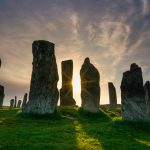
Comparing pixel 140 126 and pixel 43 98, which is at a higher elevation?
pixel 43 98

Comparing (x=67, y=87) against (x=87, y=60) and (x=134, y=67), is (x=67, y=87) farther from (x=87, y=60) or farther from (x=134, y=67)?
(x=134, y=67)

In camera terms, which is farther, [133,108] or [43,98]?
[43,98]

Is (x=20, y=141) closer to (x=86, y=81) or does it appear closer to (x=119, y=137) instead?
(x=119, y=137)

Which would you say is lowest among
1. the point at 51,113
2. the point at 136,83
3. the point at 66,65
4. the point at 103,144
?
the point at 103,144

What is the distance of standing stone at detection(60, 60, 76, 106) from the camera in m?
49.3

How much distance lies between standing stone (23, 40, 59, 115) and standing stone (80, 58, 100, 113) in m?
6.49

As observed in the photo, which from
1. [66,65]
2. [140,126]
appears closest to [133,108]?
[140,126]

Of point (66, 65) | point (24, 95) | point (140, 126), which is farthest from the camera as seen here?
point (24, 95)

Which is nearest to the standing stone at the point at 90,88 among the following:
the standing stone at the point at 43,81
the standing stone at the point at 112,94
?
the standing stone at the point at 43,81

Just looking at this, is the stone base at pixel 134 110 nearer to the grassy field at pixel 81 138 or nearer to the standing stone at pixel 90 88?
the grassy field at pixel 81 138

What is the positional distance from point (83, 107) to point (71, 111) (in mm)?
1834

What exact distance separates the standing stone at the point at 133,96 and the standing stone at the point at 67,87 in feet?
71.5

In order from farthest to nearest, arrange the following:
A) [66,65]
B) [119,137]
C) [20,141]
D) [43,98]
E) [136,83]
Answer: [66,65], [43,98], [136,83], [119,137], [20,141]

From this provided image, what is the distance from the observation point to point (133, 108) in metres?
27.2
